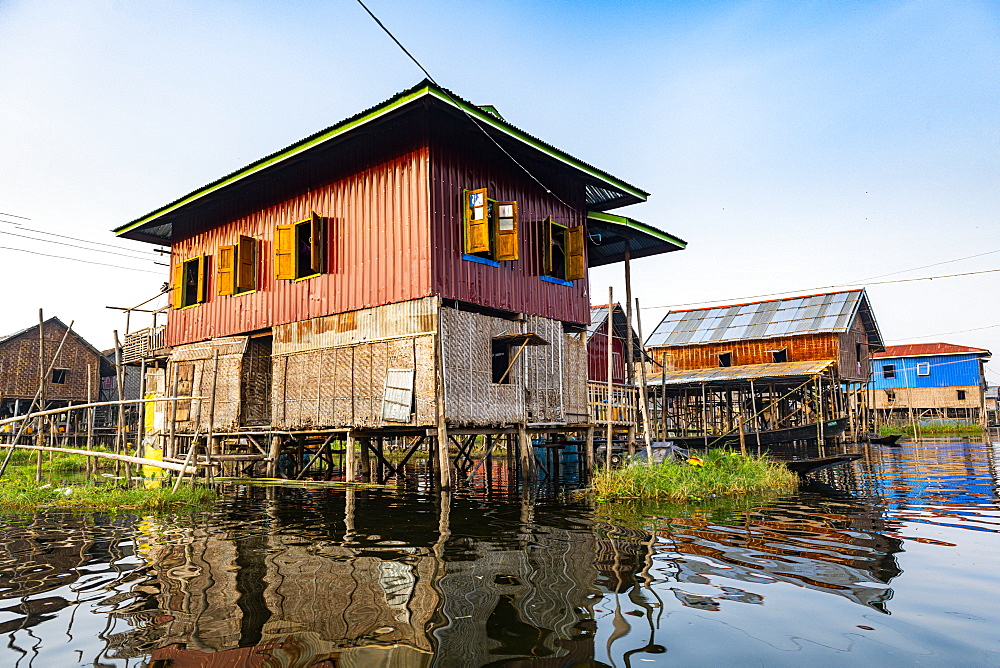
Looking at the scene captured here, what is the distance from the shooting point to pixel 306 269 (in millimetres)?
17266

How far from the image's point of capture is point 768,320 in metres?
31.9

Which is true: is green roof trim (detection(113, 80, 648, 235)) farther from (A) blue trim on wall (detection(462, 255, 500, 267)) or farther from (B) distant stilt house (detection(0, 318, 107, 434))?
(B) distant stilt house (detection(0, 318, 107, 434))

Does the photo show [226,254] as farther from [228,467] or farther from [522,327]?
[522,327]

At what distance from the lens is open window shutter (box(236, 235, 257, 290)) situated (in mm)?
17203

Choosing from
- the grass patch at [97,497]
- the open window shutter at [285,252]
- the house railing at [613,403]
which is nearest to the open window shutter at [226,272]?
the open window shutter at [285,252]

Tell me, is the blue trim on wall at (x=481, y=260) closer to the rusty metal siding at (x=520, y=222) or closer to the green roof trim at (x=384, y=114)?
the rusty metal siding at (x=520, y=222)

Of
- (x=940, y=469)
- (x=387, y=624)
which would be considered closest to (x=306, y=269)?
(x=387, y=624)

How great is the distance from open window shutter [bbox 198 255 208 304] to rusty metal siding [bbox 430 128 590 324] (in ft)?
27.9

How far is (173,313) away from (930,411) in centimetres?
4435

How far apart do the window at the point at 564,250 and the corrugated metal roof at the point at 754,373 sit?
1220 centimetres

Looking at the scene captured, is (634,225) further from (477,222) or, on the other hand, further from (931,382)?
(931,382)

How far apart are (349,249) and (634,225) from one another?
24.3ft

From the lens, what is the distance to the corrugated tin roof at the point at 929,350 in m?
41.4

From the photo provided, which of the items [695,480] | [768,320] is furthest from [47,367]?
[768,320]
